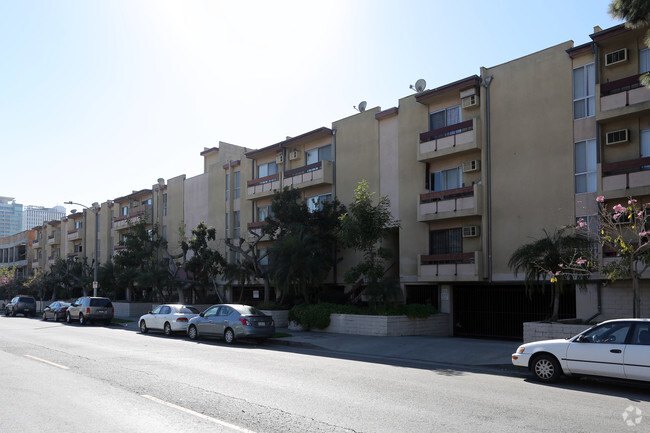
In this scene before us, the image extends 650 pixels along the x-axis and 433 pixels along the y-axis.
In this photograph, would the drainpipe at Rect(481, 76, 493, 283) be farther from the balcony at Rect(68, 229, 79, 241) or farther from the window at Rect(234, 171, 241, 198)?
the balcony at Rect(68, 229, 79, 241)

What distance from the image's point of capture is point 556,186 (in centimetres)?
2105

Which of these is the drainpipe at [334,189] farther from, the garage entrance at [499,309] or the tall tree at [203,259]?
the tall tree at [203,259]

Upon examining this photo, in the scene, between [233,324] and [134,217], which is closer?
[233,324]

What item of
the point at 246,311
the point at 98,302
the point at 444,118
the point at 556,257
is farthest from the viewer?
the point at 98,302

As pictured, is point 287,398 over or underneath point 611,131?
underneath

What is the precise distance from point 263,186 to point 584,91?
1871 centimetres

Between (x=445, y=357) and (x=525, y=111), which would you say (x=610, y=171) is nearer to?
(x=525, y=111)

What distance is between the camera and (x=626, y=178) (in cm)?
1870

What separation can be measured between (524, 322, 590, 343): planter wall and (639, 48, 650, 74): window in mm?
9364

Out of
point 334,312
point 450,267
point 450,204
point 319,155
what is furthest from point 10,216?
point 450,267

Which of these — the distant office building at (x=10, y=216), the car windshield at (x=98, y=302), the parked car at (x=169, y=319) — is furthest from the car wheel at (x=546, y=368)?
the distant office building at (x=10, y=216)

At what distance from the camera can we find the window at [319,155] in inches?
1224

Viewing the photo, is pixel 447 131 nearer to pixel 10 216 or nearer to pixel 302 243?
pixel 302 243

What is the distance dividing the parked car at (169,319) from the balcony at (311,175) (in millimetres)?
9108
